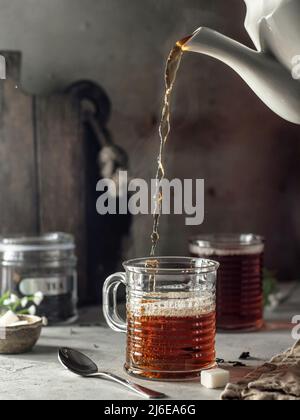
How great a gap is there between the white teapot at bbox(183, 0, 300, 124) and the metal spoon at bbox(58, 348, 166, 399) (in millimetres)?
536

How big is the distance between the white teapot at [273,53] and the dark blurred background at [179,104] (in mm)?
622

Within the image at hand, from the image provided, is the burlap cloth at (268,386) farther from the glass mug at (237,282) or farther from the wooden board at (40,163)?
the wooden board at (40,163)

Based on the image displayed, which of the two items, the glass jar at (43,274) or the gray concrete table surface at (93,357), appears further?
the glass jar at (43,274)

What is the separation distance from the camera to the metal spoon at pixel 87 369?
3.88 feet

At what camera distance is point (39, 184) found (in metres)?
1.91

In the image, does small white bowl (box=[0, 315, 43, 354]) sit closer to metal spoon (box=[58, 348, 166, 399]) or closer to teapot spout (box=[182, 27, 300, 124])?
metal spoon (box=[58, 348, 166, 399])

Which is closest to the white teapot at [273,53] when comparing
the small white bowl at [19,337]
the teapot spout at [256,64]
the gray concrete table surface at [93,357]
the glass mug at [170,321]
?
the teapot spout at [256,64]

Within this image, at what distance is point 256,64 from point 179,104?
0.69m

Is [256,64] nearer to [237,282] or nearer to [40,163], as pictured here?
[237,282]

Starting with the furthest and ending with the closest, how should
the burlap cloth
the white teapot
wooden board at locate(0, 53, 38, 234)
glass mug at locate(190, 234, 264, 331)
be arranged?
wooden board at locate(0, 53, 38, 234) → glass mug at locate(190, 234, 264, 331) → the white teapot → the burlap cloth

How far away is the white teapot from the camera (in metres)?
1.36

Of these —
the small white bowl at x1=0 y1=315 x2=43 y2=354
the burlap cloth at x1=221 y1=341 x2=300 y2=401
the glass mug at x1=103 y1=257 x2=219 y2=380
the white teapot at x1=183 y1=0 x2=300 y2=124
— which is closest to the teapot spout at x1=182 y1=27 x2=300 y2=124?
the white teapot at x1=183 y1=0 x2=300 y2=124
